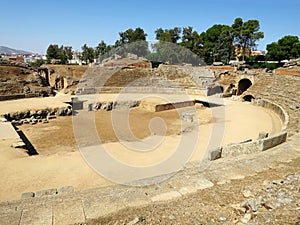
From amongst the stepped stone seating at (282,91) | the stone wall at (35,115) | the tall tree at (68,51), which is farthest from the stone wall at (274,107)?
the tall tree at (68,51)

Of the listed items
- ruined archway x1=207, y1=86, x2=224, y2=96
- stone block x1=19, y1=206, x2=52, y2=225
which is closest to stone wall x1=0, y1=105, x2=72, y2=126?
stone block x1=19, y1=206, x2=52, y2=225

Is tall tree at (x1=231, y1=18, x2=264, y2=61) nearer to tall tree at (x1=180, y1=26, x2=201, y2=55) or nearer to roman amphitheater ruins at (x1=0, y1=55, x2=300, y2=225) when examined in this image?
tall tree at (x1=180, y1=26, x2=201, y2=55)

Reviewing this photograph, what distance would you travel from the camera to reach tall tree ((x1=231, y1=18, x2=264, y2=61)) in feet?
133

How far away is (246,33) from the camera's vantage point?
134 feet

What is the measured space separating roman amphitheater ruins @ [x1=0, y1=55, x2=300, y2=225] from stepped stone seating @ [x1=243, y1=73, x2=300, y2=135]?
96mm

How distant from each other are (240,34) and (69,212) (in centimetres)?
4417

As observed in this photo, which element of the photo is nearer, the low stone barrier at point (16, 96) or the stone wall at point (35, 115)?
the stone wall at point (35, 115)

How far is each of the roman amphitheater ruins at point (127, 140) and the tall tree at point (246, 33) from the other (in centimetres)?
1627

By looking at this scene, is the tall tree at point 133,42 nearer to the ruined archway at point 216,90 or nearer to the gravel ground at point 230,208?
the ruined archway at point 216,90

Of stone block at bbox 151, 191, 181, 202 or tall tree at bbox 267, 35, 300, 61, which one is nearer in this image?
stone block at bbox 151, 191, 181, 202

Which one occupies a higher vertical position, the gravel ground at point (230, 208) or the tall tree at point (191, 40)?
the tall tree at point (191, 40)

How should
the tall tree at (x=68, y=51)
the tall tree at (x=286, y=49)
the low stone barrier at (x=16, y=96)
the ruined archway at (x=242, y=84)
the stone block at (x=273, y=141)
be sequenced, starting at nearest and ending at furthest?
the stone block at (x=273, y=141) → the low stone barrier at (x=16, y=96) → the ruined archway at (x=242, y=84) → the tall tree at (x=286, y=49) → the tall tree at (x=68, y=51)

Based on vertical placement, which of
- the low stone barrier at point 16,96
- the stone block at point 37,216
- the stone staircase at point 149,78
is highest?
the stone staircase at point 149,78

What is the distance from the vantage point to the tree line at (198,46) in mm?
39050
